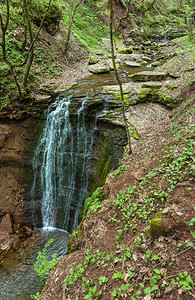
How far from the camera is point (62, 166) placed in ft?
29.2

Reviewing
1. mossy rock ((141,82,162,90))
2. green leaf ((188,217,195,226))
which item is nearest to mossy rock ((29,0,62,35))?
mossy rock ((141,82,162,90))

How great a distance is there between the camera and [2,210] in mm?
9094

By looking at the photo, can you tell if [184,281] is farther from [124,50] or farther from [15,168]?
[124,50]

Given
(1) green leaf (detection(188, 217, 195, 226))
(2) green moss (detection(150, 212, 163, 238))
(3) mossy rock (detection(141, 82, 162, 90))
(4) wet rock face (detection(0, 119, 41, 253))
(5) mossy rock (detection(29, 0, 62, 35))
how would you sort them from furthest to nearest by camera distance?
1. (5) mossy rock (detection(29, 0, 62, 35))
2. (4) wet rock face (detection(0, 119, 41, 253))
3. (3) mossy rock (detection(141, 82, 162, 90))
4. (2) green moss (detection(150, 212, 163, 238))
5. (1) green leaf (detection(188, 217, 195, 226))

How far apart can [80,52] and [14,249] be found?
49.9ft

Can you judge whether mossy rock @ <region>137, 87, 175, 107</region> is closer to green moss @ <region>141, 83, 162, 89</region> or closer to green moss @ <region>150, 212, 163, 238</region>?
green moss @ <region>141, 83, 162, 89</region>

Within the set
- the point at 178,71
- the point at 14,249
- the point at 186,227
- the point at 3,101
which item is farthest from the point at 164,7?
the point at 14,249

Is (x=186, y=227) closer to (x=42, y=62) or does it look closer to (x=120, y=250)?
(x=120, y=250)

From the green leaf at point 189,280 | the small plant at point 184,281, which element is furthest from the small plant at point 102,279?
the green leaf at point 189,280

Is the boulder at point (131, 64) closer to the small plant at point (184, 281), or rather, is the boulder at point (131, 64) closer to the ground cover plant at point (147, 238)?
the ground cover plant at point (147, 238)

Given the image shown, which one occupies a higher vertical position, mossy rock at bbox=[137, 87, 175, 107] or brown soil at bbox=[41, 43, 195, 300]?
mossy rock at bbox=[137, 87, 175, 107]

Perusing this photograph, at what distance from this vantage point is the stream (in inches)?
326

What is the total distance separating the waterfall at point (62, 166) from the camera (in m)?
8.42

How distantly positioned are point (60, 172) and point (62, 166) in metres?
0.36
